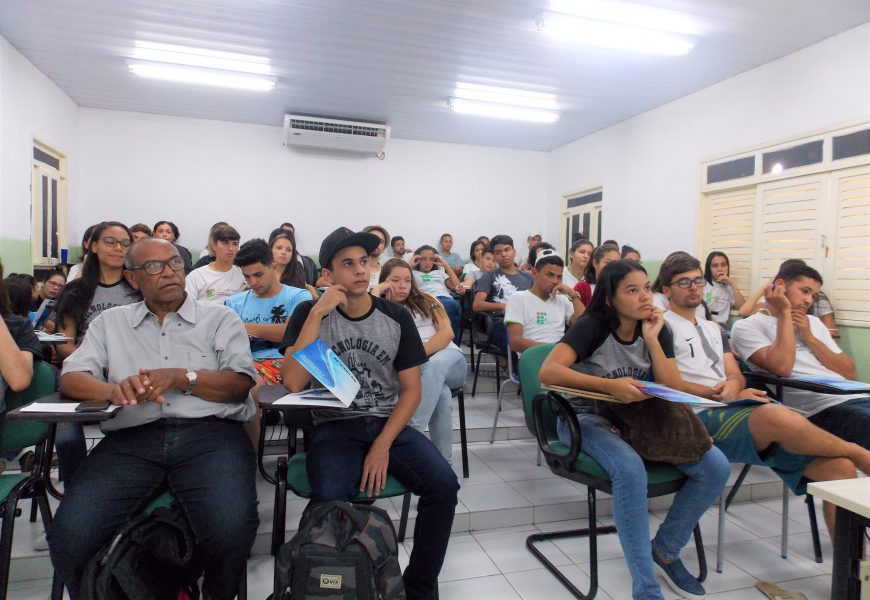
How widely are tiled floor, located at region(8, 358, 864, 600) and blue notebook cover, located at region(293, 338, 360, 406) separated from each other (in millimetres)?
877

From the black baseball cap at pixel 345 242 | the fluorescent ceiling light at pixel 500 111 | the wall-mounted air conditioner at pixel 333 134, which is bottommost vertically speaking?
the black baseball cap at pixel 345 242

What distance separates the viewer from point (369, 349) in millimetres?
1892

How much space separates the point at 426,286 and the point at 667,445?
9.82 ft

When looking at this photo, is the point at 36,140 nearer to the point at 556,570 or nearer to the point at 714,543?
the point at 556,570

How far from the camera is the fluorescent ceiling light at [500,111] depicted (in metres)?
6.25

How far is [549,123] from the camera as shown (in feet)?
22.8

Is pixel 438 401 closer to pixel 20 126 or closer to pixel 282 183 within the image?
pixel 20 126

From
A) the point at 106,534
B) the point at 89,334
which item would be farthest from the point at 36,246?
the point at 106,534

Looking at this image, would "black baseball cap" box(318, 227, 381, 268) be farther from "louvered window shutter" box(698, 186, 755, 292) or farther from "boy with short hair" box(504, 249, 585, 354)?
"louvered window shutter" box(698, 186, 755, 292)

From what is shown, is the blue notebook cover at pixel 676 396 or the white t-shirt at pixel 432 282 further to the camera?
the white t-shirt at pixel 432 282

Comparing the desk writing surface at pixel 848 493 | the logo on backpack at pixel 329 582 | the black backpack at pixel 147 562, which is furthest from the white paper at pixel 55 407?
the desk writing surface at pixel 848 493

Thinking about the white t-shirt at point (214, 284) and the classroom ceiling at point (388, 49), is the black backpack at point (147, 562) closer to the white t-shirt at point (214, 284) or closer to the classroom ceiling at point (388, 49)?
the white t-shirt at point (214, 284)

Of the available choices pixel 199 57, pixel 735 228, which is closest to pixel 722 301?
pixel 735 228

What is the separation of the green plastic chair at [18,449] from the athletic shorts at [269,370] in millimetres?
772
